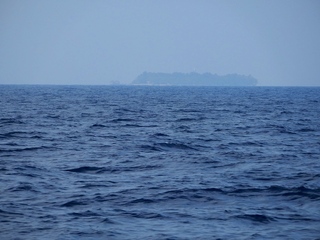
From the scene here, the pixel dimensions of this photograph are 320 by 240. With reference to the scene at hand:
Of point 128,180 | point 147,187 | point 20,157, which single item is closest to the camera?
point 147,187

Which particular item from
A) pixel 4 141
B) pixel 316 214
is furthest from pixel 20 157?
pixel 316 214

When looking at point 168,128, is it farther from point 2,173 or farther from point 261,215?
point 261,215

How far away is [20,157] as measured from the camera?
21.9 metres

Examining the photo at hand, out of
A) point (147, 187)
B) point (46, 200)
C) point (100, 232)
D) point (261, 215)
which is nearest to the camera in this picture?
point (100, 232)

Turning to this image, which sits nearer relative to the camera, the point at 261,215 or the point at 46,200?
the point at 261,215

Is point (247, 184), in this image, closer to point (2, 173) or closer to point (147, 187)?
point (147, 187)

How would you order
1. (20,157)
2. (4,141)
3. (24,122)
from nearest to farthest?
1. (20,157)
2. (4,141)
3. (24,122)

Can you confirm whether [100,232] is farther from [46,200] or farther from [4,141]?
[4,141]

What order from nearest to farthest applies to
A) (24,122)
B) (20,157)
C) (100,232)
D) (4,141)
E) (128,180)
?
(100,232) < (128,180) < (20,157) < (4,141) < (24,122)

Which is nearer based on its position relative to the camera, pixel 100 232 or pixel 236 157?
pixel 100 232

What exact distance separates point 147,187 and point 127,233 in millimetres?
4598

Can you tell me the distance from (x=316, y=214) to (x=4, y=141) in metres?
18.3

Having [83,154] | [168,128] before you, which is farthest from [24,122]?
[83,154]

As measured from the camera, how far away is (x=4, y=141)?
27.2 metres
